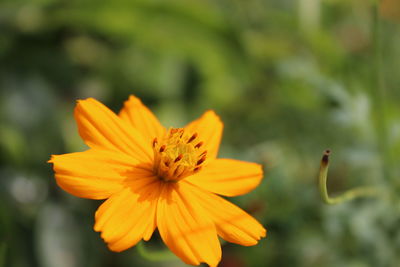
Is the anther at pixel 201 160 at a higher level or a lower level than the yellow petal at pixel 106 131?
higher

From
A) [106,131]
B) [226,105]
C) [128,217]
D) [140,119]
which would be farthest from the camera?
[226,105]

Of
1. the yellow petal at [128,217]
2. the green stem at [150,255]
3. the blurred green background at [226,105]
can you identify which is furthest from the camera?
the blurred green background at [226,105]

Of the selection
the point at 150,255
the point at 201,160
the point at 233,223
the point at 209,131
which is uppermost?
the point at 209,131

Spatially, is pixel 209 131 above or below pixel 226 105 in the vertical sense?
below

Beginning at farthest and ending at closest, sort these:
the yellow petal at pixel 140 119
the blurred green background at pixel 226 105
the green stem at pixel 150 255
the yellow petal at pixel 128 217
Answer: the blurred green background at pixel 226 105 < the yellow petal at pixel 140 119 < the green stem at pixel 150 255 < the yellow petal at pixel 128 217

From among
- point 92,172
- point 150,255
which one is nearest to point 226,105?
point 150,255

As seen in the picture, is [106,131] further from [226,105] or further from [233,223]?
[226,105]

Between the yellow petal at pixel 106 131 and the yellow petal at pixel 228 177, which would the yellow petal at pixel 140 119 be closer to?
the yellow petal at pixel 106 131

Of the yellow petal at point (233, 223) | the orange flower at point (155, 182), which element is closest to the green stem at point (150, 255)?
the orange flower at point (155, 182)

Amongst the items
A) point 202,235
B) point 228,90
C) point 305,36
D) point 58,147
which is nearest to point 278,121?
point 228,90
